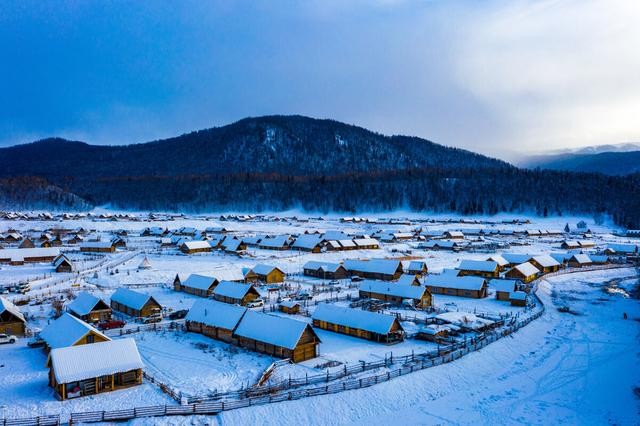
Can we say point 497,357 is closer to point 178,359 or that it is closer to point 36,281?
point 178,359

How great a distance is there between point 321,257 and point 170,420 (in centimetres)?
5008

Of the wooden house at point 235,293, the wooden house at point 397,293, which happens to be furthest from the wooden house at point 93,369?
the wooden house at point 397,293

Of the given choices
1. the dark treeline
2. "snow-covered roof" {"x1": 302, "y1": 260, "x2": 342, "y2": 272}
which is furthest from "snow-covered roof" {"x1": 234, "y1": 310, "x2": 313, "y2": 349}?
the dark treeline

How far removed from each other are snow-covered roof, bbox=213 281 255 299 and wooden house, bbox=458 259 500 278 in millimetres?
25519

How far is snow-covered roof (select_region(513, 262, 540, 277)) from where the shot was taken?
50.5m

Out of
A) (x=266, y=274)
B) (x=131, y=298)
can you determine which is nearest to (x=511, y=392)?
(x=131, y=298)

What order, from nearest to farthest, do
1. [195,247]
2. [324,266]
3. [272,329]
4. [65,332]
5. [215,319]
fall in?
[65,332], [272,329], [215,319], [324,266], [195,247]

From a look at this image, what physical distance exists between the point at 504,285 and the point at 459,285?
3951mm

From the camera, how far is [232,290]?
126ft

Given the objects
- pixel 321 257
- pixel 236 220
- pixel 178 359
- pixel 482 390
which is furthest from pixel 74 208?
pixel 482 390

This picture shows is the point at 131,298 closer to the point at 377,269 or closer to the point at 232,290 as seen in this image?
the point at 232,290

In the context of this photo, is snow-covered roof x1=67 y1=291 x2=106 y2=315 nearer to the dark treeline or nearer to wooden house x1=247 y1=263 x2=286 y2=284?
wooden house x1=247 y1=263 x2=286 y2=284

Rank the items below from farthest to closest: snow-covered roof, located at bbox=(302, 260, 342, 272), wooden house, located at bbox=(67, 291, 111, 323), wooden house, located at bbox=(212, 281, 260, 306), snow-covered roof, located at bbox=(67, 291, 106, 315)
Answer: snow-covered roof, located at bbox=(302, 260, 342, 272) < wooden house, located at bbox=(212, 281, 260, 306) < snow-covered roof, located at bbox=(67, 291, 106, 315) < wooden house, located at bbox=(67, 291, 111, 323)

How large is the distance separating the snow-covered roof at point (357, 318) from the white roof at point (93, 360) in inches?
520
